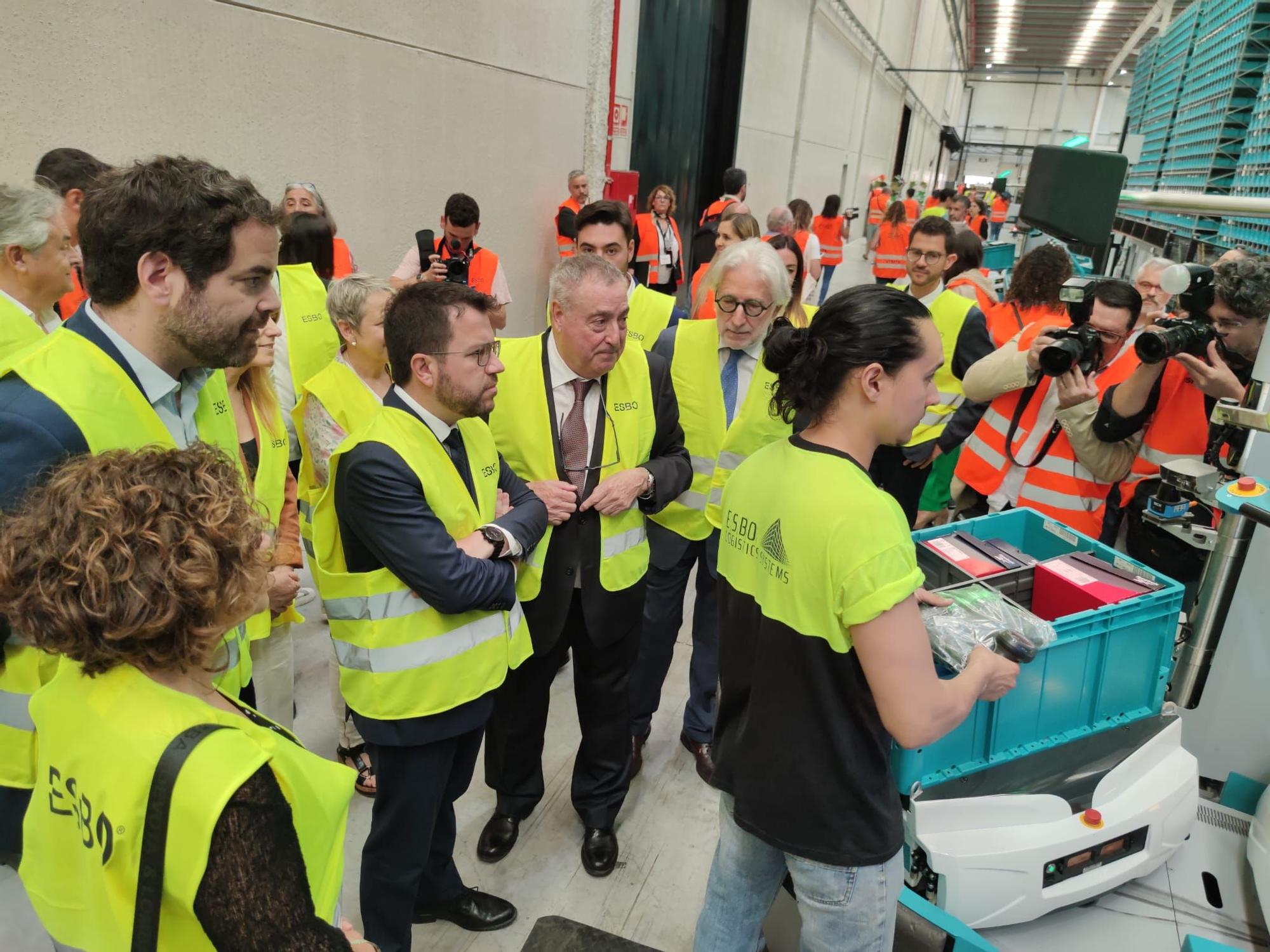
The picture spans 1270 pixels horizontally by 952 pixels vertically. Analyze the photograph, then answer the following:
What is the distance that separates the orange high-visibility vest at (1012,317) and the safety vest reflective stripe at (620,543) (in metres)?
2.27

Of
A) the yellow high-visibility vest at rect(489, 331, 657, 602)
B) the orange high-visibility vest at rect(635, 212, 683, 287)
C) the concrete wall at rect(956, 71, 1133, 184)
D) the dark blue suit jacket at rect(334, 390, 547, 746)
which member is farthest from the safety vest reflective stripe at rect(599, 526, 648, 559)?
the concrete wall at rect(956, 71, 1133, 184)

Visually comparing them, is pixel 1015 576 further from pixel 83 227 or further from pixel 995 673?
pixel 83 227

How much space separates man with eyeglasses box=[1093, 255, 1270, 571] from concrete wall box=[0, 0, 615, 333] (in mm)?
3966

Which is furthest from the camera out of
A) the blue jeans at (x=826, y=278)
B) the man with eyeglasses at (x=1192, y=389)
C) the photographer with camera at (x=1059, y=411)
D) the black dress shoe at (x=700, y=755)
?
the blue jeans at (x=826, y=278)

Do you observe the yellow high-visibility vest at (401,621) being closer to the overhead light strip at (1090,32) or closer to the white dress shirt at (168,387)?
the white dress shirt at (168,387)

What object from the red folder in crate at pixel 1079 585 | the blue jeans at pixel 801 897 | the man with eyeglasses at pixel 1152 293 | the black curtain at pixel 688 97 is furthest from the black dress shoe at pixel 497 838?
A: the black curtain at pixel 688 97

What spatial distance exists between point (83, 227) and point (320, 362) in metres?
1.84

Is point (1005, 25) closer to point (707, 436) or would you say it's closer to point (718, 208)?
point (718, 208)

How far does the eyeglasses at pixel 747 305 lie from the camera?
102 inches

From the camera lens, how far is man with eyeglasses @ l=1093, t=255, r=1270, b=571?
250cm

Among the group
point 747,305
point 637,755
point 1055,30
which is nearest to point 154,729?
point 747,305

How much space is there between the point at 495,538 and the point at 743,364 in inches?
48.7

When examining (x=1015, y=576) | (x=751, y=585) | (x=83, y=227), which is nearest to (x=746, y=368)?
(x=1015, y=576)

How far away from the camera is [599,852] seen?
2486 mm
